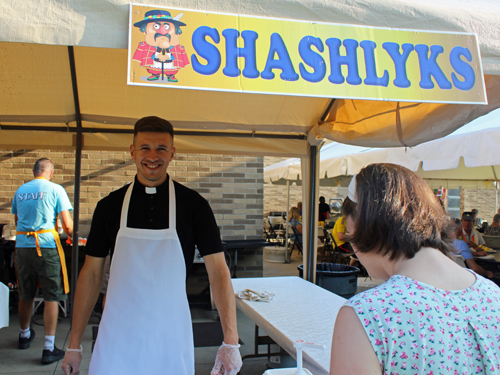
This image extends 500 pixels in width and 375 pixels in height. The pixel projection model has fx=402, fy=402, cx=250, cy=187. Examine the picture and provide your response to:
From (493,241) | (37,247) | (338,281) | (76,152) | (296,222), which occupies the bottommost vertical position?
(338,281)

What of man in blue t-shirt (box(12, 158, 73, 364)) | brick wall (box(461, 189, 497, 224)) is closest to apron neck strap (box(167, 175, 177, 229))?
man in blue t-shirt (box(12, 158, 73, 364))

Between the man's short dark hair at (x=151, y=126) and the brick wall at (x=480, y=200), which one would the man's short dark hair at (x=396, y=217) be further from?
the brick wall at (x=480, y=200)

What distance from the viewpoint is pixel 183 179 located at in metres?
5.94

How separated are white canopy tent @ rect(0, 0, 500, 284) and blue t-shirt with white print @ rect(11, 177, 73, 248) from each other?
0.26 metres

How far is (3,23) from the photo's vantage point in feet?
5.03

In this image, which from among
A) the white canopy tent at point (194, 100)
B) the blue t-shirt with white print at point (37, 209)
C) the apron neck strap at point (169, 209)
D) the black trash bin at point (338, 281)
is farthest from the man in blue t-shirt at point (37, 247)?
the black trash bin at point (338, 281)

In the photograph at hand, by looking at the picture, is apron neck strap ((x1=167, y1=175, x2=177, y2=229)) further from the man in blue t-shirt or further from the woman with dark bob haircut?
the man in blue t-shirt

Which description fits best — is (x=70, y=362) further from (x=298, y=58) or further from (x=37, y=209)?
(x=37, y=209)

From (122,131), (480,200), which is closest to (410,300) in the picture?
(122,131)

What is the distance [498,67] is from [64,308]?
17.1 feet

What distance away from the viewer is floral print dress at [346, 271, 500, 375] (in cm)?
87

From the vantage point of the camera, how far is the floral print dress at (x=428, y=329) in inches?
34.2

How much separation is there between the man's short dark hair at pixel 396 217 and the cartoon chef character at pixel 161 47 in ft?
3.02

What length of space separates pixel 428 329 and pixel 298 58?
1236mm
